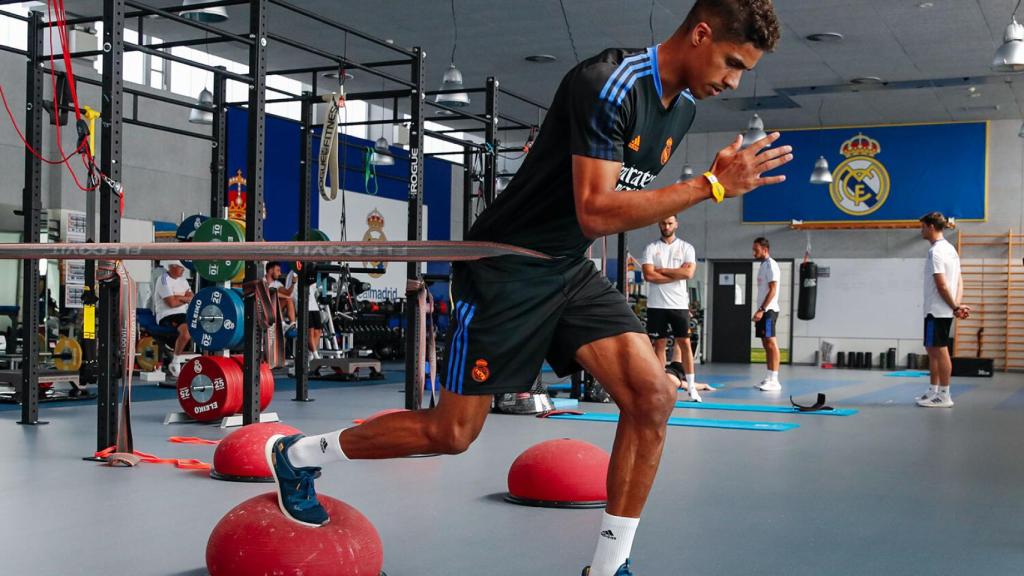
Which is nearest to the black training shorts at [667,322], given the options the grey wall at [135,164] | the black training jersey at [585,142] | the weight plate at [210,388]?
the weight plate at [210,388]

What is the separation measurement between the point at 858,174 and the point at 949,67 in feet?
11.5

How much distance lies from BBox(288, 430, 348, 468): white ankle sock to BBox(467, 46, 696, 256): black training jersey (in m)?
0.58

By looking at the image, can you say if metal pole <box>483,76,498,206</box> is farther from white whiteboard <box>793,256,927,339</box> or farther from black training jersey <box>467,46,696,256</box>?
white whiteboard <box>793,256,927,339</box>

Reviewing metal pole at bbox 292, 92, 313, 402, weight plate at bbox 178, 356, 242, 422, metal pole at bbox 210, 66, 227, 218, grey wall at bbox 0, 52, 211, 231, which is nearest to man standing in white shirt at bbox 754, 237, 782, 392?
metal pole at bbox 292, 92, 313, 402

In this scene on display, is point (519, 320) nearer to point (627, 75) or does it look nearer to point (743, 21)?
point (627, 75)

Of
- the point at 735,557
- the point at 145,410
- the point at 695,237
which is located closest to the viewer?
the point at 735,557

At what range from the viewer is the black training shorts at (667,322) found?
7.96 m

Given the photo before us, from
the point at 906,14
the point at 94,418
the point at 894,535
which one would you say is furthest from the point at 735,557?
the point at 906,14

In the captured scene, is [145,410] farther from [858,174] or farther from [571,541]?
[858,174]

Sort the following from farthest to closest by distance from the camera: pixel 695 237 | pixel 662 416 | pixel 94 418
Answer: pixel 695 237, pixel 94 418, pixel 662 416

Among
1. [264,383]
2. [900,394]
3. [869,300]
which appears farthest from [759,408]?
[869,300]

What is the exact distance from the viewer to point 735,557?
268 cm

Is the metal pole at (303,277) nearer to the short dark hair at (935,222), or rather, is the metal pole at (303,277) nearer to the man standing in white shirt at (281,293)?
the man standing in white shirt at (281,293)

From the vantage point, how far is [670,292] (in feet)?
26.2
